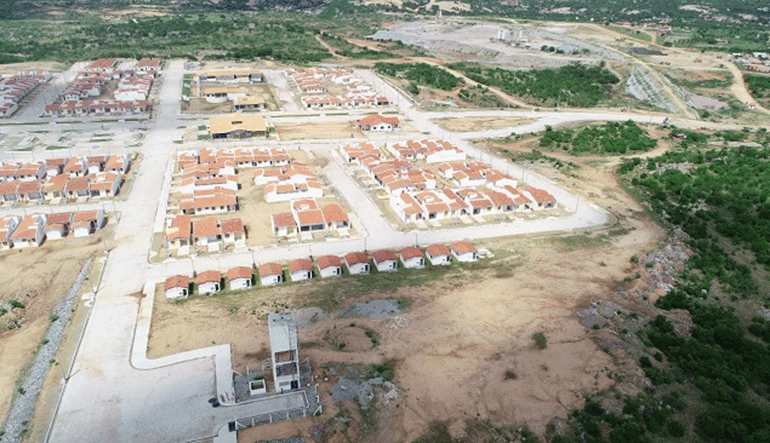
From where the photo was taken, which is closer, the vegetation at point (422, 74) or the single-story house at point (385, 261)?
the single-story house at point (385, 261)

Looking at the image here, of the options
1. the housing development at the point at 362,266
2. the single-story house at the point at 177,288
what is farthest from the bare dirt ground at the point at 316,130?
the single-story house at the point at 177,288

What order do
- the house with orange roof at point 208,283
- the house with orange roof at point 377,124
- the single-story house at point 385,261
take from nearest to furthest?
1. the house with orange roof at point 208,283
2. the single-story house at point 385,261
3. the house with orange roof at point 377,124

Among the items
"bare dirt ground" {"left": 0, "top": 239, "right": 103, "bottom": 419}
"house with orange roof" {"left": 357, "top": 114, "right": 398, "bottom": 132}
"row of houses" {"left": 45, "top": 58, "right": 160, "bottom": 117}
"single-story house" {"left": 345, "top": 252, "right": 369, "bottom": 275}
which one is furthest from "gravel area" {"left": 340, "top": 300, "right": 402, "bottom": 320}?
"row of houses" {"left": 45, "top": 58, "right": 160, "bottom": 117}

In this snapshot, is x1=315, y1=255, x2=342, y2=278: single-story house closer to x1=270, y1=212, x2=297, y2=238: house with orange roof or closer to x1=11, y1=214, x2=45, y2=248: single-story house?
x1=270, y1=212, x2=297, y2=238: house with orange roof

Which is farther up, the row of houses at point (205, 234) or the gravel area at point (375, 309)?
the row of houses at point (205, 234)

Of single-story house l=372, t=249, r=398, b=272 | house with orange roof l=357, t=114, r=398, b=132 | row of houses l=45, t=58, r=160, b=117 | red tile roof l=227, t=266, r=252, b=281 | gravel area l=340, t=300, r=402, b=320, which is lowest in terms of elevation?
gravel area l=340, t=300, r=402, b=320

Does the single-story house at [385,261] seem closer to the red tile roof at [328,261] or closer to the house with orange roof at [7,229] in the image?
the red tile roof at [328,261]

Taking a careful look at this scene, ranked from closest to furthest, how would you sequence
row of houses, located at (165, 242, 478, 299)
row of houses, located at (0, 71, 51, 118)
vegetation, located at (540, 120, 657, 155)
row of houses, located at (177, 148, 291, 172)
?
row of houses, located at (165, 242, 478, 299), row of houses, located at (177, 148, 291, 172), vegetation, located at (540, 120, 657, 155), row of houses, located at (0, 71, 51, 118)
